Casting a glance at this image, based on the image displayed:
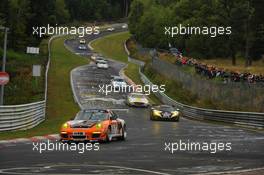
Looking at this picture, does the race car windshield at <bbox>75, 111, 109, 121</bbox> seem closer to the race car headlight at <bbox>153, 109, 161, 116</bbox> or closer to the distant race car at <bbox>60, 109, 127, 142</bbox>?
the distant race car at <bbox>60, 109, 127, 142</bbox>

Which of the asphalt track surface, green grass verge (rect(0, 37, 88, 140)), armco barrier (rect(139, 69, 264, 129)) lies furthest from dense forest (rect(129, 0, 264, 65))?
the asphalt track surface

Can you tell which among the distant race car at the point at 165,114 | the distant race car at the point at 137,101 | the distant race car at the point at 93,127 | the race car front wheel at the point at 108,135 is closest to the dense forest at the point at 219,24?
the distant race car at the point at 137,101

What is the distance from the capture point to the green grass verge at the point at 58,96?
2764cm

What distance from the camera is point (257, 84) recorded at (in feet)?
126

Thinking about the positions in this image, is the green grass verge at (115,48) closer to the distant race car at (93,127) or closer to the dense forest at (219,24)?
the dense forest at (219,24)

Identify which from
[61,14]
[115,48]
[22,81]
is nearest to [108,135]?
[22,81]

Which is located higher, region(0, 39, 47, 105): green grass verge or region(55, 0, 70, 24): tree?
region(55, 0, 70, 24): tree

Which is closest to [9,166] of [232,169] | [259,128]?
[232,169]

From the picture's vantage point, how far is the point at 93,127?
20094 mm

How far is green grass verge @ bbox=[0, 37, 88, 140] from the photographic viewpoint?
2764 cm

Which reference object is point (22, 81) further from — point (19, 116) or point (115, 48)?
point (115, 48)

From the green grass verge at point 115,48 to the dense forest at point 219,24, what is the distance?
27.8ft

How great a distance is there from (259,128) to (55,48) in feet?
273

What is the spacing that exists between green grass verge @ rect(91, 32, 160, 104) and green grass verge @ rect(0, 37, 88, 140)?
308 inches
